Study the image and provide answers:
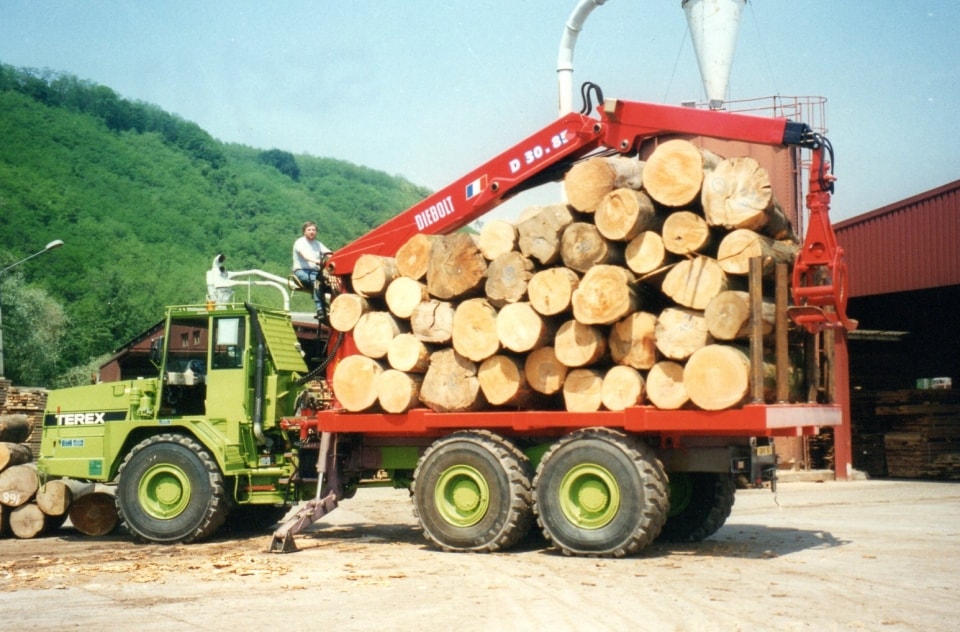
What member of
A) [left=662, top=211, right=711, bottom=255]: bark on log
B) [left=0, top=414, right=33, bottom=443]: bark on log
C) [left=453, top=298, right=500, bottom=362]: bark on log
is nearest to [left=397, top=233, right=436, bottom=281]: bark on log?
[left=453, top=298, right=500, bottom=362]: bark on log

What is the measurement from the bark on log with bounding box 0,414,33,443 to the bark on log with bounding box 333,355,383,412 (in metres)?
9.54

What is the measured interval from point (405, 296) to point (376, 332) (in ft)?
1.71

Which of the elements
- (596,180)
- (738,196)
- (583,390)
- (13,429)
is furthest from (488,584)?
(13,429)

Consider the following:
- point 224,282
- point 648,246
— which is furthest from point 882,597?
point 224,282

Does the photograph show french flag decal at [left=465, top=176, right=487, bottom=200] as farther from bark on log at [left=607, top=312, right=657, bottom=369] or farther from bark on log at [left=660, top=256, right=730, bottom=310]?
bark on log at [left=660, top=256, right=730, bottom=310]

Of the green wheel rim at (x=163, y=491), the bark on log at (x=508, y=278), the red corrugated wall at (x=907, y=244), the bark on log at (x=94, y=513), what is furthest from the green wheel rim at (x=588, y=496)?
the red corrugated wall at (x=907, y=244)

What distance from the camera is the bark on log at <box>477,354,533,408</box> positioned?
11.6m

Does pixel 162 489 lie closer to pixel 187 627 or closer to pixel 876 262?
pixel 187 627

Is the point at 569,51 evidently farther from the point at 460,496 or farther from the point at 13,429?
the point at 13,429

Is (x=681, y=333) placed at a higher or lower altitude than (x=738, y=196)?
lower

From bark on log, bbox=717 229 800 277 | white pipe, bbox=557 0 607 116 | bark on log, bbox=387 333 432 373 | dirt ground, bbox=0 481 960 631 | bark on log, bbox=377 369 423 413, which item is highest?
white pipe, bbox=557 0 607 116

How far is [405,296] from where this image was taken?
1241 centimetres

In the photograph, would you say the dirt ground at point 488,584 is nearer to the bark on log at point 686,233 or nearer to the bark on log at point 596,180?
the bark on log at point 686,233

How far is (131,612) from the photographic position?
28.1ft
